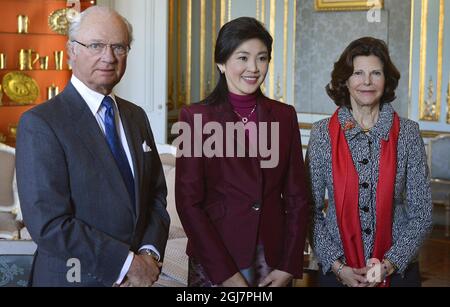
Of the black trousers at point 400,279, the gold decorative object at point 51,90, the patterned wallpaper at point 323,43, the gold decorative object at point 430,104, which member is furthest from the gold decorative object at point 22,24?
the black trousers at point 400,279

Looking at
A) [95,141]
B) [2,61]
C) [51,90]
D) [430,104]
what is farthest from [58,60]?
[95,141]

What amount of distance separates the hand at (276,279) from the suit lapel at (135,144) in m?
0.37

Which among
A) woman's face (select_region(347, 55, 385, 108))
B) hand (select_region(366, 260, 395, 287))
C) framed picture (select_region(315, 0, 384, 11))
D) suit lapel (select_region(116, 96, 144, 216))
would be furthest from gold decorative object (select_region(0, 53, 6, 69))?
hand (select_region(366, 260, 395, 287))

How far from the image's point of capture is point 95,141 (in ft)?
5.27

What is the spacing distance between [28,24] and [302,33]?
7.66ft

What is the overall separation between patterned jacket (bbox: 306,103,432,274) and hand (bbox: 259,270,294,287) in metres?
0.18

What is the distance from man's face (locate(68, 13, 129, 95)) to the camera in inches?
62.5

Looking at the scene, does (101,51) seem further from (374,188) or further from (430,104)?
(430,104)

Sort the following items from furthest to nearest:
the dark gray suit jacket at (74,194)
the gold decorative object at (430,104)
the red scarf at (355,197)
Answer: the gold decorative object at (430,104) → the red scarf at (355,197) → the dark gray suit jacket at (74,194)

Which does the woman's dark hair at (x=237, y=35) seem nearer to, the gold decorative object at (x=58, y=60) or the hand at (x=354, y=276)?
the hand at (x=354, y=276)

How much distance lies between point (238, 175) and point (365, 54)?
0.48 meters

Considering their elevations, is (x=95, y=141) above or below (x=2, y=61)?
below

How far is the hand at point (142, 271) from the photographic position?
1620 mm

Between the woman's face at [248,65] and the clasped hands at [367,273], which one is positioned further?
the clasped hands at [367,273]
